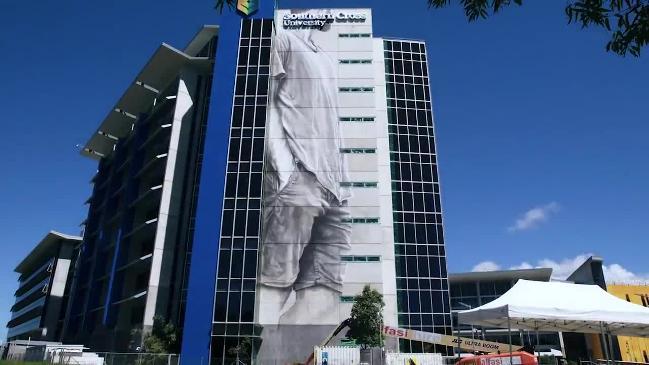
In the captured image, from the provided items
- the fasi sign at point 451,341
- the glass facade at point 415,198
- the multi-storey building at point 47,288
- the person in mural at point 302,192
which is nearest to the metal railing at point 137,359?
the person in mural at point 302,192

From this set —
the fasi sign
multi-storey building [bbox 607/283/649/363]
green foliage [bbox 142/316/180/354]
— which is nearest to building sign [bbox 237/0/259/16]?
green foliage [bbox 142/316/180/354]

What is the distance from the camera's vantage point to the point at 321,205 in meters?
56.5

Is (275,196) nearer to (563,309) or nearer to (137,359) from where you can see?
(137,359)

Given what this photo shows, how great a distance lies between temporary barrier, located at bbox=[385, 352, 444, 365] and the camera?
35.8 meters

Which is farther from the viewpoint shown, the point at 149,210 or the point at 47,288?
the point at 47,288

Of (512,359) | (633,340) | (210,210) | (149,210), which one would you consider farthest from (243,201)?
(633,340)

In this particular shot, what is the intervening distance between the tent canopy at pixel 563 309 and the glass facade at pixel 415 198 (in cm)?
3305

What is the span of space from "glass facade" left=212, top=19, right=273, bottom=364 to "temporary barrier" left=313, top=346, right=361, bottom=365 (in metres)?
12.7

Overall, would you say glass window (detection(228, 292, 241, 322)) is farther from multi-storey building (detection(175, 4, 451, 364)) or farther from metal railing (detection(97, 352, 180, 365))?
metal railing (detection(97, 352, 180, 365))

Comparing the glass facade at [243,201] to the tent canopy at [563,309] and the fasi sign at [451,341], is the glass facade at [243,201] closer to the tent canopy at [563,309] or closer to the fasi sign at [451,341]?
the fasi sign at [451,341]

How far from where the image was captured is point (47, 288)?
315 feet

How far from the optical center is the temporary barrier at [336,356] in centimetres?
3781

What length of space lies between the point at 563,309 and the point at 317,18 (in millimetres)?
56987

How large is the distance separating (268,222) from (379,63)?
92.0ft
